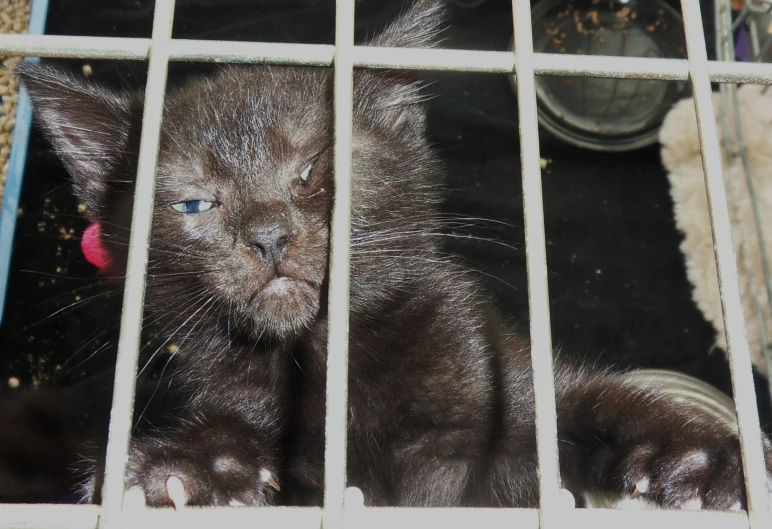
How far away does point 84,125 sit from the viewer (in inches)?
51.8

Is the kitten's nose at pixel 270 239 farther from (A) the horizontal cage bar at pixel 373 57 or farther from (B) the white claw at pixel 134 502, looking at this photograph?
(B) the white claw at pixel 134 502

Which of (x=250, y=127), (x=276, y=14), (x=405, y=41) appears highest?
(x=276, y=14)

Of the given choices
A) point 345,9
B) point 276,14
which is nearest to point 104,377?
point 276,14

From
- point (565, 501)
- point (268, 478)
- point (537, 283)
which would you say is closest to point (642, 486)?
point (565, 501)

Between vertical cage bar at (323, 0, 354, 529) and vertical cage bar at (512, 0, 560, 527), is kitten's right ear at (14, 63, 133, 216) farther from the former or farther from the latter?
vertical cage bar at (512, 0, 560, 527)

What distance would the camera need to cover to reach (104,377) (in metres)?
1.99

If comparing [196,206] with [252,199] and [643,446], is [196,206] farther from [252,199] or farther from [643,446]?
[643,446]

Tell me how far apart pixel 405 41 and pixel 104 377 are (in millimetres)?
1359

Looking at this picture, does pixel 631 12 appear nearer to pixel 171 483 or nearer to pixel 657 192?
pixel 657 192

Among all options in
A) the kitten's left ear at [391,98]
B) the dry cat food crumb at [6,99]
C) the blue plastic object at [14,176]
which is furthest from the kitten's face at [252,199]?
the dry cat food crumb at [6,99]

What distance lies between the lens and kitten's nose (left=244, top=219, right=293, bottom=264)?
1.03 m

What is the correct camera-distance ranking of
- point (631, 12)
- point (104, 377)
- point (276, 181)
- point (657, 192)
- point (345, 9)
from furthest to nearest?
1. point (631, 12)
2. point (657, 192)
3. point (104, 377)
4. point (276, 181)
5. point (345, 9)

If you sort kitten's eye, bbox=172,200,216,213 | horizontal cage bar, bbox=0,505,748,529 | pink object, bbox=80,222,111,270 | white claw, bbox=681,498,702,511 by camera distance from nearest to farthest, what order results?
1. horizontal cage bar, bbox=0,505,748,529
2. white claw, bbox=681,498,702,511
3. kitten's eye, bbox=172,200,216,213
4. pink object, bbox=80,222,111,270

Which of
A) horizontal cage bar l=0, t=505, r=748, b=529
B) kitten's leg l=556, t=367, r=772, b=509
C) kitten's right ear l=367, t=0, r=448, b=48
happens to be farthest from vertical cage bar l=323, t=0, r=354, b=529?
kitten's leg l=556, t=367, r=772, b=509
